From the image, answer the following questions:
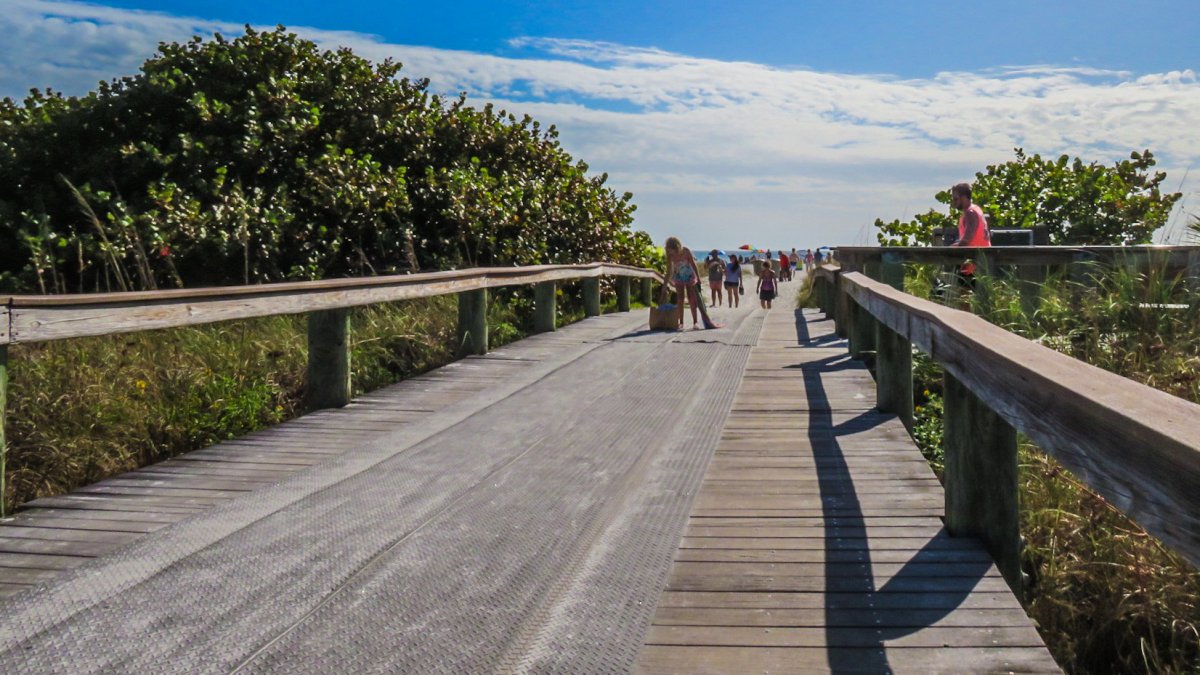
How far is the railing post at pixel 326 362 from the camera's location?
28.0 feet

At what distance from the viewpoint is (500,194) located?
18.8m

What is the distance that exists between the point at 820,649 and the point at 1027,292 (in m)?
8.19

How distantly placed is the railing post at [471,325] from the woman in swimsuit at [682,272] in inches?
179

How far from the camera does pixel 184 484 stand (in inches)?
233

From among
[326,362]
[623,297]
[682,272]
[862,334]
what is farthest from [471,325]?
[623,297]

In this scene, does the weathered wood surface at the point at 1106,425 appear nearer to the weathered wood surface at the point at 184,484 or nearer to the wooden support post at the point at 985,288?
the weathered wood surface at the point at 184,484

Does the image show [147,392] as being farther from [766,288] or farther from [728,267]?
[728,267]

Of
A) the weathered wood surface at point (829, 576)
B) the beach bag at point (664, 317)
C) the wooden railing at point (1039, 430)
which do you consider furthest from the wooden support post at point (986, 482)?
the beach bag at point (664, 317)

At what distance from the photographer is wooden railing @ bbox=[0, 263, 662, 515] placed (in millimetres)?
5246

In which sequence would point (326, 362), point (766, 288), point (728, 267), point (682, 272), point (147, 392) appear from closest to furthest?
point (147, 392) → point (326, 362) → point (682, 272) → point (766, 288) → point (728, 267)

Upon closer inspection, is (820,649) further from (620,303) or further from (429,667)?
(620,303)

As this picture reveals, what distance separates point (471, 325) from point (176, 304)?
5.76 metres

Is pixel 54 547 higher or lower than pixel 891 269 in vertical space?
lower

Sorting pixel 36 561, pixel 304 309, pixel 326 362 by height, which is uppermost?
pixel 304 309
